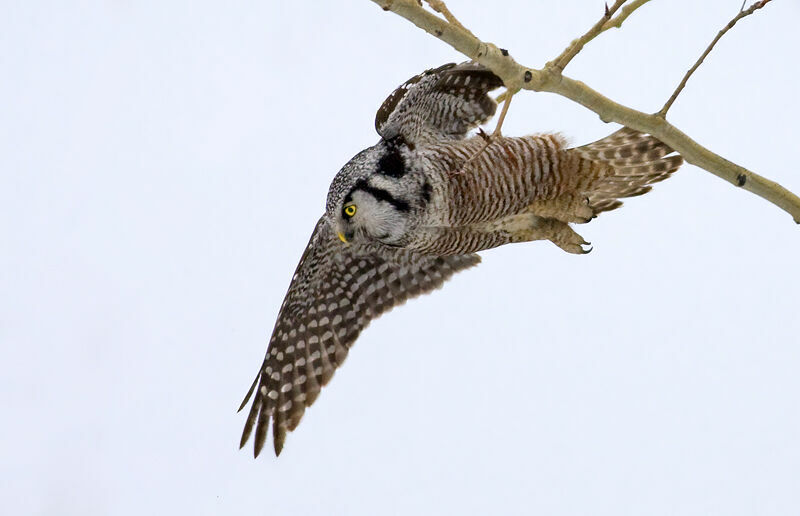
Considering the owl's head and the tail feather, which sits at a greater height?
the tail feather

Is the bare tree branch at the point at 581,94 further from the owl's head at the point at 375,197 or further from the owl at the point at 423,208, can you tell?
the owl's head at the point at 375,197

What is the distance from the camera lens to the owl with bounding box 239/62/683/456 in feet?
13.5

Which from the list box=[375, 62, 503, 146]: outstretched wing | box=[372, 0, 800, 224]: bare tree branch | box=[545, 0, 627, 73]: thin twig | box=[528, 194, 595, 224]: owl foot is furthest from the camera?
box=[528, 194, 595, 224]: owl foot

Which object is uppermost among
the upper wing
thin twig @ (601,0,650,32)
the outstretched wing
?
the outstretched wing

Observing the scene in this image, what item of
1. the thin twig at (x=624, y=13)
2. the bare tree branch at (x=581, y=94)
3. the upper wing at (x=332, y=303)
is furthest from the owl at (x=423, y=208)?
the thin twig at (x=624, y=13)

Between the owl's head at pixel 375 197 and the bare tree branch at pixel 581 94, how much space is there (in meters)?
0.97

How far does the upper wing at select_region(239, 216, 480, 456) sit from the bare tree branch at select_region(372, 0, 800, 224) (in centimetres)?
161

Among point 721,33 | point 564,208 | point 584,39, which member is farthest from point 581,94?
point 564,208

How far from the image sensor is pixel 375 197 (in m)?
4.03

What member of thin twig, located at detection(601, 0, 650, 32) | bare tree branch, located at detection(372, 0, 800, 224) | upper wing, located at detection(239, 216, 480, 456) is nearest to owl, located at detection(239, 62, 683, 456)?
upper wing, located at detection(239, 216, 480, 456)

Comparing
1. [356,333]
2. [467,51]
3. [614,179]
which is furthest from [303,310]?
[467,51]

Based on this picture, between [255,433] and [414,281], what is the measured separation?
3.90ft

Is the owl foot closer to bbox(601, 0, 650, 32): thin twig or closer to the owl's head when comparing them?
the owl's head

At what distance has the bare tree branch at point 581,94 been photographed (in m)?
2.78
